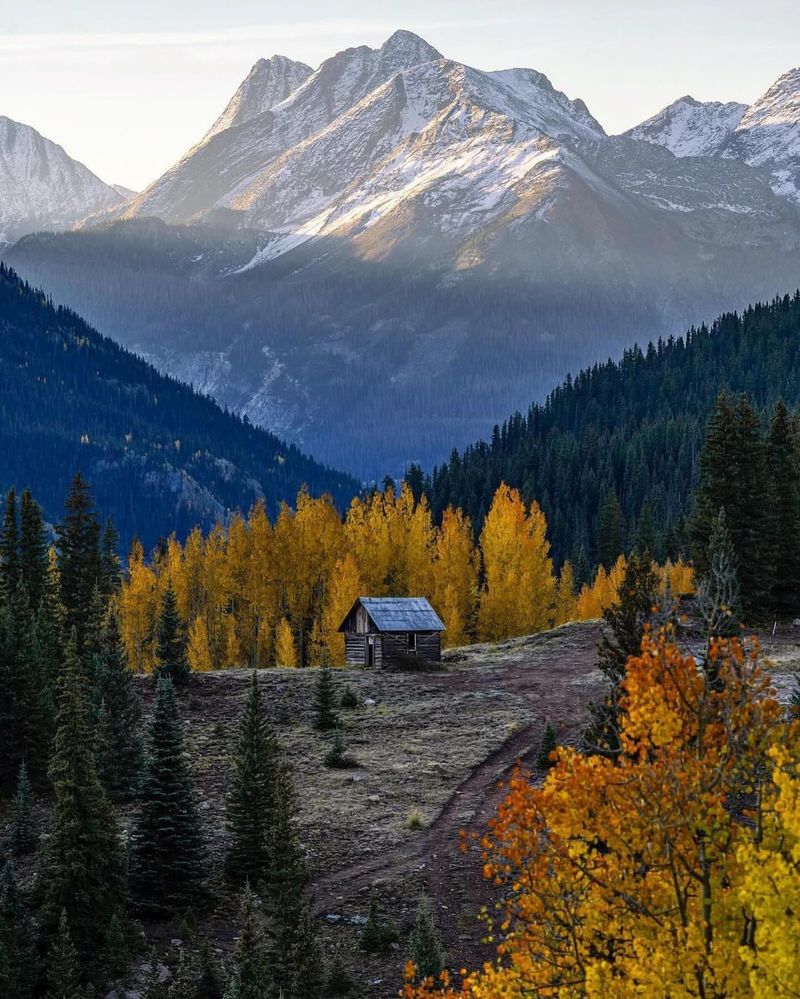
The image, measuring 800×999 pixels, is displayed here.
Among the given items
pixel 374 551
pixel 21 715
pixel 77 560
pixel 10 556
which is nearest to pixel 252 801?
pixel 21 715

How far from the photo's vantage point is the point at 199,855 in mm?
36656

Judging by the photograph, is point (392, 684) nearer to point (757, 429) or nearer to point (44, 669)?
point (44, 669)

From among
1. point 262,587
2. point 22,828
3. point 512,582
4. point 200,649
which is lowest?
point 22,828

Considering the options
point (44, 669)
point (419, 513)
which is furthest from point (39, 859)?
point (419, 513)

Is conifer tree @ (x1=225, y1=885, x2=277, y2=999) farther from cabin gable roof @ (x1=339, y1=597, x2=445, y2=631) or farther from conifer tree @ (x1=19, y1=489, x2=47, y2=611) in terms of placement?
conifer tree @ (x1=19, y1=489, x2=47, y2=611)

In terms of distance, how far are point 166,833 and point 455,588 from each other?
186ft

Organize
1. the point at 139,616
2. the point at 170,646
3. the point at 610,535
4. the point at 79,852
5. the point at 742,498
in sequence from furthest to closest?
1. the point at 610,535
2. the point at 139,616
3. the point at 742,498
4. the point at 170,646
5. the point at 79,852

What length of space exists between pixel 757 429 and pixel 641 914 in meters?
59.1

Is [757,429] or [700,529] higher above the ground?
[757,429]

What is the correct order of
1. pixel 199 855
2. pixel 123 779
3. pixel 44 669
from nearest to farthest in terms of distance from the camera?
pixel 199 855 < pixel 123 779 < pixel 44 669

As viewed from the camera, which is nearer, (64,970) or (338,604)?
(64,970)

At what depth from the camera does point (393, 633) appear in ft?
230

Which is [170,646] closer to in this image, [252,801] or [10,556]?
[10,556]

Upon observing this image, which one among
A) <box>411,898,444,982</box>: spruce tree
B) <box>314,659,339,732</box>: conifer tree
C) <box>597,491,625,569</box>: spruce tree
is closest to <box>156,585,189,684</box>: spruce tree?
<box>314,659,339,732</box>: conifer tree
